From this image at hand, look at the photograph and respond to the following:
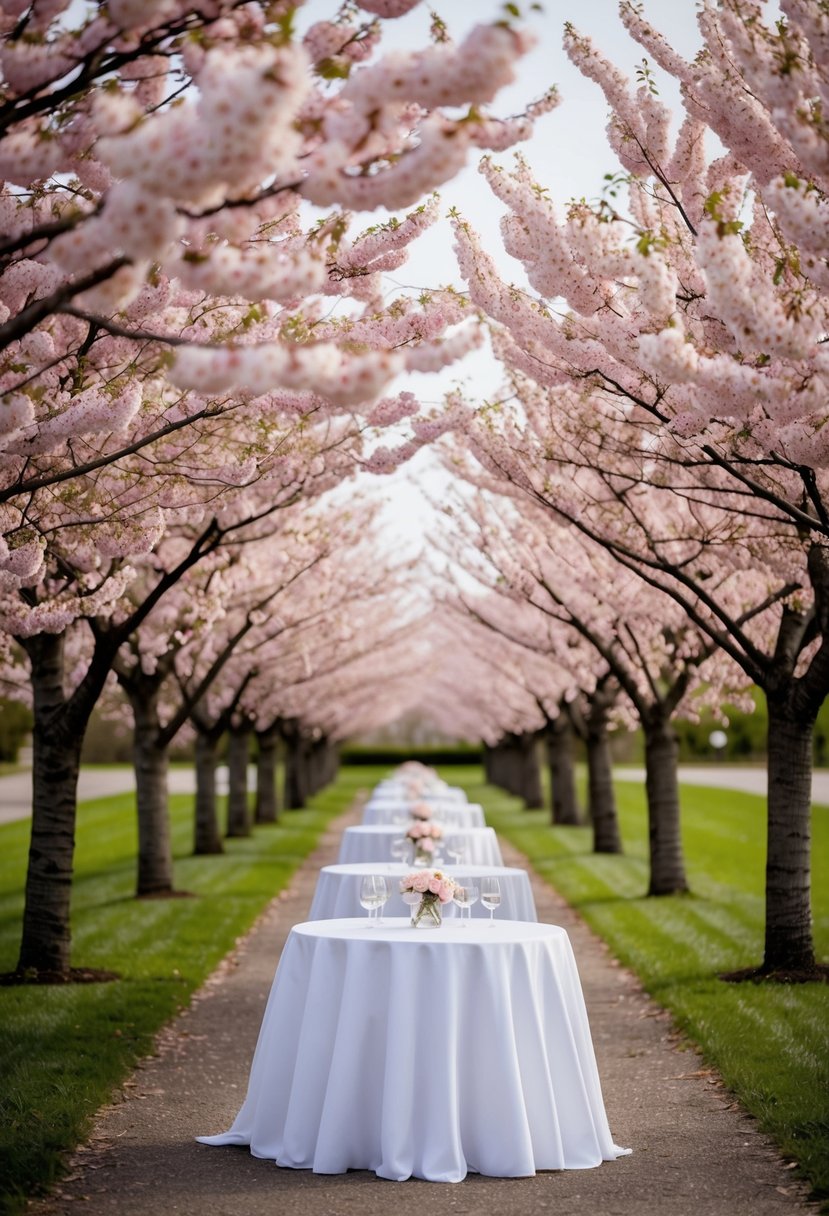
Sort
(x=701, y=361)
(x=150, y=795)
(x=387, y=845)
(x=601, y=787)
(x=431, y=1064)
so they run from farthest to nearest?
(x=601, y=787)
(x=150, y=795)
(x=387, y=845)
(x=431, y=1064)
(x=701, y=361)

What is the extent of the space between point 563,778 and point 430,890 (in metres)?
23.1

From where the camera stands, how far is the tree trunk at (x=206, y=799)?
21.1 metres

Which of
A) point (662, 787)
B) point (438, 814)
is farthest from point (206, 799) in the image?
point (662, 787)

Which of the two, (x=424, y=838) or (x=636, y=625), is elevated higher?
(x=636, y=625)

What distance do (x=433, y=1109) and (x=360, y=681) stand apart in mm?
27133

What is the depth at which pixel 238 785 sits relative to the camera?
26.0 meters

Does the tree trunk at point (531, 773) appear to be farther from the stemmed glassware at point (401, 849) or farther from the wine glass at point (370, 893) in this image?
the wine glass at point (370, 893)

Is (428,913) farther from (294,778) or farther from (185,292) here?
(294,778)

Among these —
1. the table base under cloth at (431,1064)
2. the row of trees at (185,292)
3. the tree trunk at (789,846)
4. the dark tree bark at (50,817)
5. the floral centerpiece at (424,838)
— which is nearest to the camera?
the row of trees at (185,292)

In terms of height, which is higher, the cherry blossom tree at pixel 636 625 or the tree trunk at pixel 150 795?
the cherry blossom tree at pixel 636 625

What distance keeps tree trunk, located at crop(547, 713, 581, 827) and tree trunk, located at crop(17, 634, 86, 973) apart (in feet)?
59.7

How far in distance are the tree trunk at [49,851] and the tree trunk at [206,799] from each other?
401 inches

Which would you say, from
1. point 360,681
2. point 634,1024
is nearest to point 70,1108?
point 634,1024

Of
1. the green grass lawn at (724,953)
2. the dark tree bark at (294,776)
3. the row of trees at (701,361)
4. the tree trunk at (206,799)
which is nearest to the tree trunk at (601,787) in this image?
the green grass lawn at (724,953)
